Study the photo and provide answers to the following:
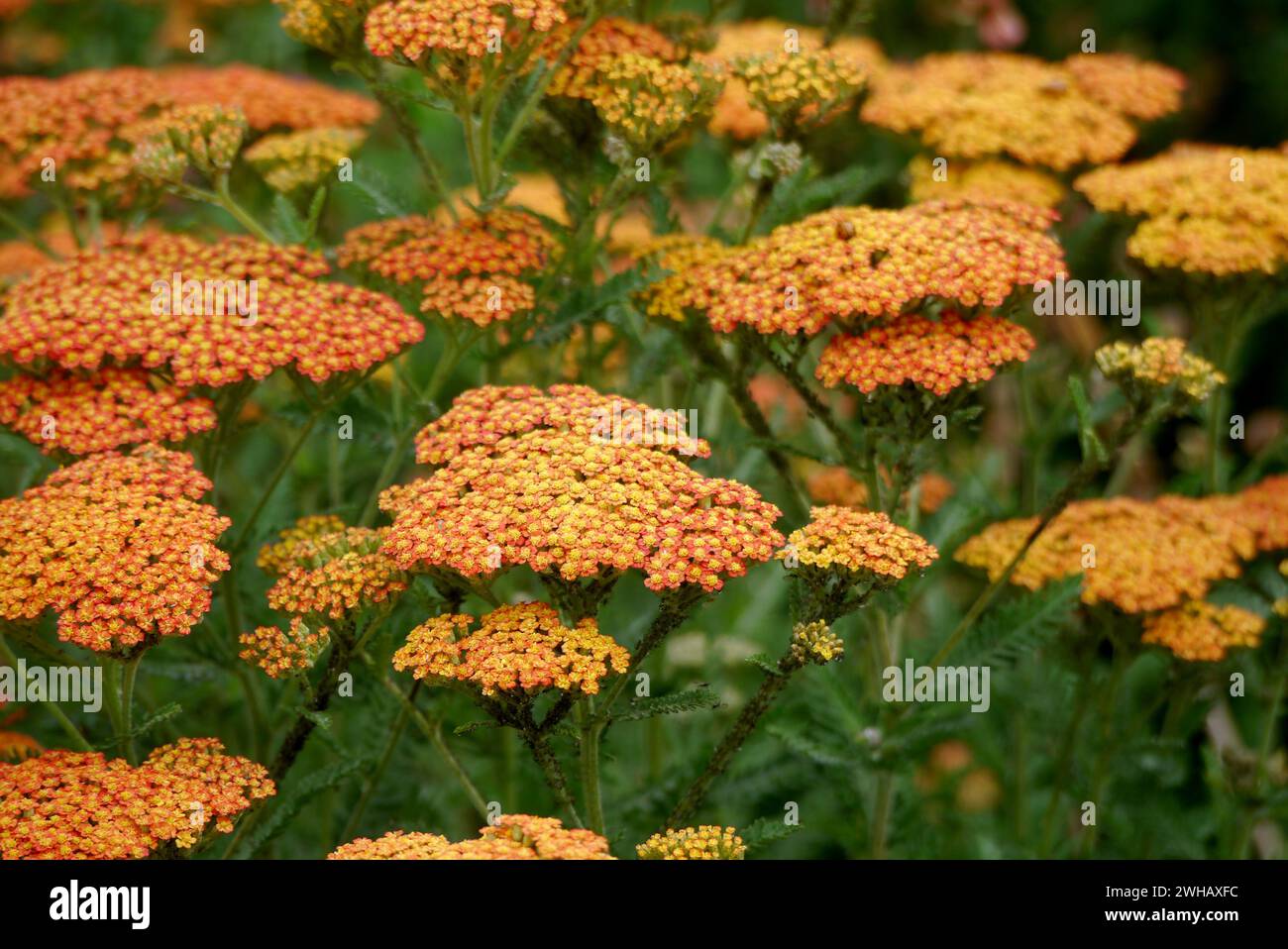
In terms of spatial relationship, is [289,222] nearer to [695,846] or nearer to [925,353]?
[925,353]

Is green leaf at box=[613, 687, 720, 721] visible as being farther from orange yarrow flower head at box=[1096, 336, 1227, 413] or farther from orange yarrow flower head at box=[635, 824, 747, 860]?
orange yarrow flower head at box=[1096, 336, 1227, 413]

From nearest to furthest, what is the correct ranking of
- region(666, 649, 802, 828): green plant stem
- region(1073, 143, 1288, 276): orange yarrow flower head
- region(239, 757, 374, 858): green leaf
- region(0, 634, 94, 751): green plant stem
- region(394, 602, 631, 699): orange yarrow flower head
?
region(394, 602, 631, 699): orange yarrow flower head → region(666, 649, 802, 828): green plant stem → region(0, 634, 94, 751): green plant stem → region(239, 757, 374, 858): green leaf → region(1073, 143, 1288, 276): orange yarrow flower head

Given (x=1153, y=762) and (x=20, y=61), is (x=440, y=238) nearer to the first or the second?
(x=1153, y=762)

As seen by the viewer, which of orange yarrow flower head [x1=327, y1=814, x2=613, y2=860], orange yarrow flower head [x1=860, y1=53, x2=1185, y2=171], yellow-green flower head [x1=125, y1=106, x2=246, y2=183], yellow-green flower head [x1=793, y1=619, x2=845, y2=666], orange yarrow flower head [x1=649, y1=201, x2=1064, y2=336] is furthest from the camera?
orange yarrow flower head [x1=860, y1=53, x2=1185, y2=171]

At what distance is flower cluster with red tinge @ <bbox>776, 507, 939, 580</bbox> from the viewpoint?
316cm

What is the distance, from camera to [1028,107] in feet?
16.1

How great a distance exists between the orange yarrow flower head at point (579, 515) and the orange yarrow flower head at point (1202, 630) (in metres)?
1.22

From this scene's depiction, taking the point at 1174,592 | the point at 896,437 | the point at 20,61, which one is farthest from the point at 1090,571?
the point at 20,61

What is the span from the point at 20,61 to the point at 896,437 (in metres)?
4.82

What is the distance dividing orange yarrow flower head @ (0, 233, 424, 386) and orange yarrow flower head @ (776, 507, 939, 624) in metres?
1.11

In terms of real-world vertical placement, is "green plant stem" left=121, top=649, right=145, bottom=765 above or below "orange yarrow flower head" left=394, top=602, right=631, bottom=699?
below

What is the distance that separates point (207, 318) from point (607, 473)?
109 centimetres

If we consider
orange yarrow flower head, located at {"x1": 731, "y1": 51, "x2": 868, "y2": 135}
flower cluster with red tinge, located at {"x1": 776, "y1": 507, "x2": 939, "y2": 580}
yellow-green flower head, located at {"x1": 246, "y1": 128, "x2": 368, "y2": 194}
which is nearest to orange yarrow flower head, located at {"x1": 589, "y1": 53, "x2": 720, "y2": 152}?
orange yarrow flower head, located at {"x1": 731, "y1": 51, "x2": 868, "y2": 135}

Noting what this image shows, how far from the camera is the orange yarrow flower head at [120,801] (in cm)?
300
